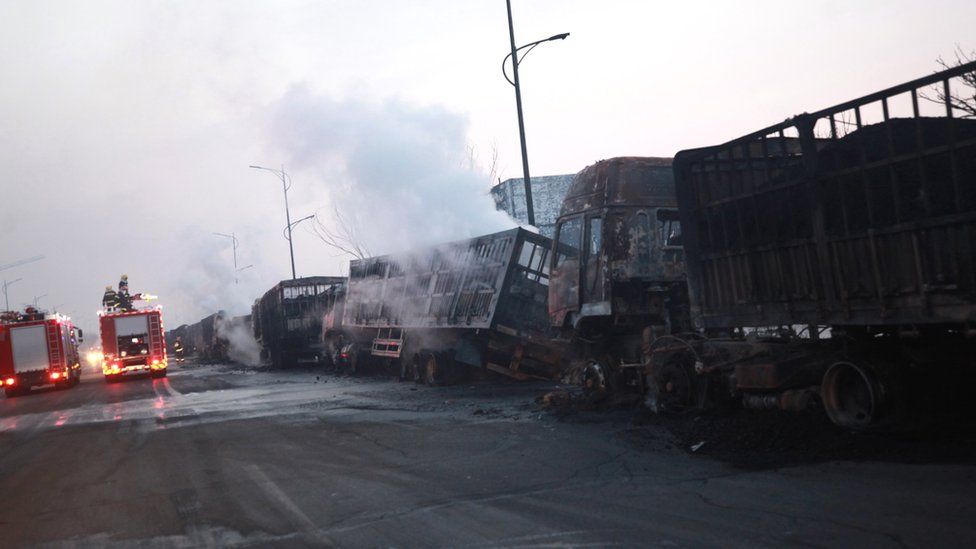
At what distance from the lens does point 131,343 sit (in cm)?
3834

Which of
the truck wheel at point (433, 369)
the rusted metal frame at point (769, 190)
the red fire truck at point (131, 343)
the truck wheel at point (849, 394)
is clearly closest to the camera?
the truck wheel at point (849, 394)

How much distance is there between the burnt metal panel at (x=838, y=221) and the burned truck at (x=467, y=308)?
762 centimetres

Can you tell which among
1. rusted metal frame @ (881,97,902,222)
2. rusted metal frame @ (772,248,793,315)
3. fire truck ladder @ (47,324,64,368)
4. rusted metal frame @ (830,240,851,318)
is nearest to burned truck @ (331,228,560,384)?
rusted metal frame @ (772,248,793,315)

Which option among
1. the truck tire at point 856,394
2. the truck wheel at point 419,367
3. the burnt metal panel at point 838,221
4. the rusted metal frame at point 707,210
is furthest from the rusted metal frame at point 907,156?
the truck wheel at point 419,367

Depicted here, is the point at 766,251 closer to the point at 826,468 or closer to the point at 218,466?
the point at 826,468

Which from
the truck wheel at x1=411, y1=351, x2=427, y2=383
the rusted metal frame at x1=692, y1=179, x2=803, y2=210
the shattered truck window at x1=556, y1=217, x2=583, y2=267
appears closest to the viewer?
the rusted metal frame at x1=692, y1=179, x2=803, y2=210

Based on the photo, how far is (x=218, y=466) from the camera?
390 inches

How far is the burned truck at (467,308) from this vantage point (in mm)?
17719

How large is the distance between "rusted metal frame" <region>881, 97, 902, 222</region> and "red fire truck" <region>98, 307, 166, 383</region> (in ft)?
119

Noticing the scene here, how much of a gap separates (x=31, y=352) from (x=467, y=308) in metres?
24.4

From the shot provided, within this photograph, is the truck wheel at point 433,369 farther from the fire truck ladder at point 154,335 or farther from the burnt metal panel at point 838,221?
the fire truck ladder at point 154,335

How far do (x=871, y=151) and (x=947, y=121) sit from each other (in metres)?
0.81

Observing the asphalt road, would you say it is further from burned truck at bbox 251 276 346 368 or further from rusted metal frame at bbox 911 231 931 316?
burned truck at bbox 251 276 346 368

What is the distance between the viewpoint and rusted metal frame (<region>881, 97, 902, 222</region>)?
713cm
